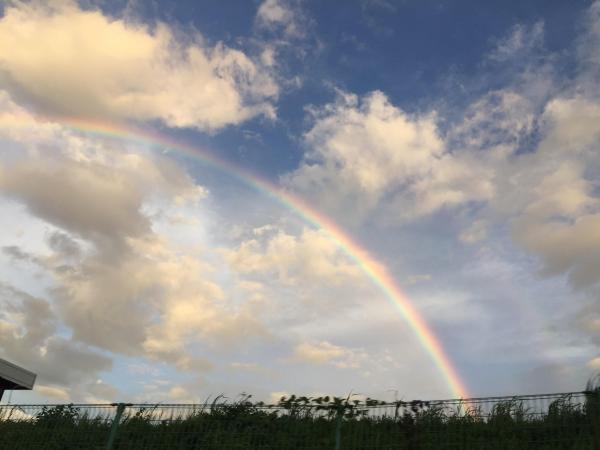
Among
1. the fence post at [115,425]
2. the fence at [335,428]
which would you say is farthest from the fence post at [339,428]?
the fence post at [115,425]

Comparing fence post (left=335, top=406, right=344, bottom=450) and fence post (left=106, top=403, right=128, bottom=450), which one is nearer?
fence post (left=335, top=406, right=344, bottom=450)

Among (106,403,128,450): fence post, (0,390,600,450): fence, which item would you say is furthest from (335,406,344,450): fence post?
(106,403,128,450): fence post

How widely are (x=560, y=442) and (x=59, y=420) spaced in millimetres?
9169

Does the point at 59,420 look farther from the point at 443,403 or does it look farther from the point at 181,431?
the point at 443,403

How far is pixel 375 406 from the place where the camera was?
782 cm

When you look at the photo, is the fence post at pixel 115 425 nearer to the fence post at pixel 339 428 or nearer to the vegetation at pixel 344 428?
the vegetation at pixel 344 428

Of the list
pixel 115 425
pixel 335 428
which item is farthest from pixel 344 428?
pixel 115 425

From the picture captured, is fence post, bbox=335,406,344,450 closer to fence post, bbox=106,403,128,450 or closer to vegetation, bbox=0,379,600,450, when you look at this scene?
vegetation, bbox=0,379,600,450

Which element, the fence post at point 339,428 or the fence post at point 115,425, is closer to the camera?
the fence post at point 339,428

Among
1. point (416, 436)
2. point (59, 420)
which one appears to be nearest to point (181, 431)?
point (59, 420)

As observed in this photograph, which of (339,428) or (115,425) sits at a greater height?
(339,428)

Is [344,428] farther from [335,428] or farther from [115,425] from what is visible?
[115,425]

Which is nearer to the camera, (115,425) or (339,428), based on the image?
(339,428)

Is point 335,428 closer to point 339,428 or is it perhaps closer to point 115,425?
point 339,428
